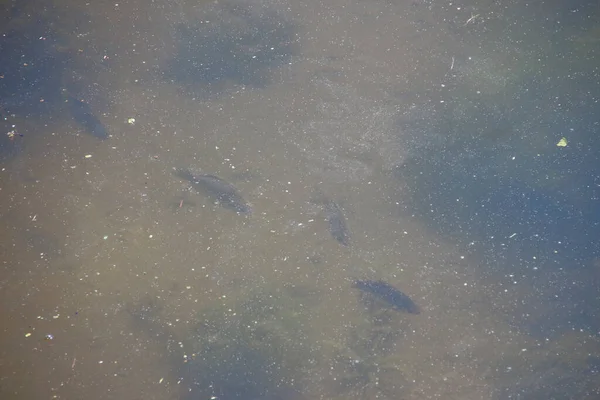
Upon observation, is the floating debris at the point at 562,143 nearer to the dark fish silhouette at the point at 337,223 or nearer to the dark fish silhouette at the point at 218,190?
the dark fish silhouette at the point at 337,223

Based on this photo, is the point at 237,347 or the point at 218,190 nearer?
the point at 237,347

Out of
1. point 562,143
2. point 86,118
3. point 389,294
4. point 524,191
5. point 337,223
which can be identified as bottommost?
point 389,294

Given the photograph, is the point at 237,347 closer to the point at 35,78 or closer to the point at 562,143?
the point at 35,78

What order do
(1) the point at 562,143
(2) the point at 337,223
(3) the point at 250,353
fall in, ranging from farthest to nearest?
(1) the point at 562,143 → (2) the point at 337,223 → (3) the point at 250,353

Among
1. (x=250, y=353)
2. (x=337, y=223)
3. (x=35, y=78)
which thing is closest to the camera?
(x=250, y=353)

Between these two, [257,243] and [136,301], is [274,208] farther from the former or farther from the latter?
[136,301]

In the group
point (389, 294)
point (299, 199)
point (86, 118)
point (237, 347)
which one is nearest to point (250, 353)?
point (237, 347)

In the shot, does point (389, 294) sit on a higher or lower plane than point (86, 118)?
lower
